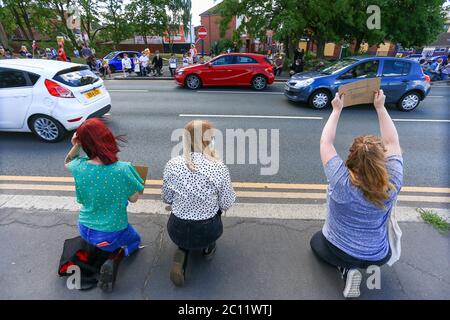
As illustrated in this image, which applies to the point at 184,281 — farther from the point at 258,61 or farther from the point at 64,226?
the point at 258,61

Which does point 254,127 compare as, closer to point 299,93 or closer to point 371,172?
point 299,93

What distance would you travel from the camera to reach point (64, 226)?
275cm

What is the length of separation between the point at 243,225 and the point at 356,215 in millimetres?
1285

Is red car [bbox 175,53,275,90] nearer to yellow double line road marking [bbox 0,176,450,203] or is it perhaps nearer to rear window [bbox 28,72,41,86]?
rear window [bbox 28,72,41,86]

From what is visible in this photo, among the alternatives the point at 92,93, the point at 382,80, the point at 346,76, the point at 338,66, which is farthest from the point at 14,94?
the point at 382,80

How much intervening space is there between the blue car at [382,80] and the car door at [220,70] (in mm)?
3751

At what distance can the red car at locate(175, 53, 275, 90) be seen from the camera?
34.7 ft

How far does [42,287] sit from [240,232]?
176 centimetres

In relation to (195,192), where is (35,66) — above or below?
above

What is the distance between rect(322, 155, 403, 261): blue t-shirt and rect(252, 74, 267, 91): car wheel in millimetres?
9372

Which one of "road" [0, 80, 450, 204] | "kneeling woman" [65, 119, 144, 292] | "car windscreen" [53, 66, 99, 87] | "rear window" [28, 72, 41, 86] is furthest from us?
"car windscreen" [53, 66, 99, 87]

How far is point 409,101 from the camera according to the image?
7.76m

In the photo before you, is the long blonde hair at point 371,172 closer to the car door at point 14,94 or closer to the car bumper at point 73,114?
the car bumper at point 73,114

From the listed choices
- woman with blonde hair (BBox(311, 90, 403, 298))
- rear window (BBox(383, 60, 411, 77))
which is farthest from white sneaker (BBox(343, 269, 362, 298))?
rear window (BBox(383, 60, 411, 77))
